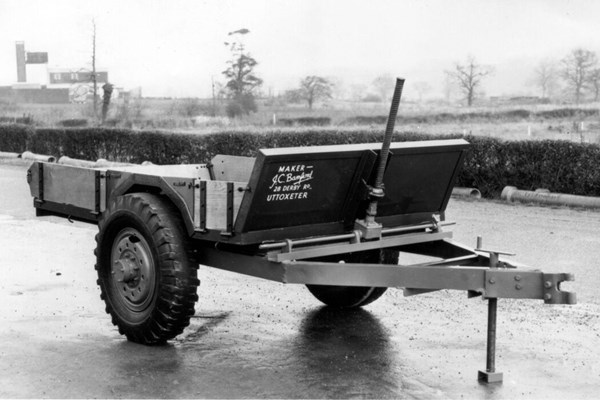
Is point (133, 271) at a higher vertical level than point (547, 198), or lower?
higher

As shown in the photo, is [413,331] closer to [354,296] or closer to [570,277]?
[354,296]


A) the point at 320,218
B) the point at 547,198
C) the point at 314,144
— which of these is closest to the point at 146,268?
the point at 320,218

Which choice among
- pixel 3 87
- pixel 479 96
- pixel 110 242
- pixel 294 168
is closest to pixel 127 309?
pixel 110 242

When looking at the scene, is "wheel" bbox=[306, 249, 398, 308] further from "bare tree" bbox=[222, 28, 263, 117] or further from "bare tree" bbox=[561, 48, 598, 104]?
"bare tree" bbox=[561, 48, 598, 104]

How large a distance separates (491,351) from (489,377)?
0.56ft

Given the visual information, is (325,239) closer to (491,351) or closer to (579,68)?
(491,351)

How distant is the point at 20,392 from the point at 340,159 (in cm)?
253

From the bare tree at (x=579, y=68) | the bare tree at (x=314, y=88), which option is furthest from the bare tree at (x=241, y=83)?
the bare tree at (x=579, y=68)

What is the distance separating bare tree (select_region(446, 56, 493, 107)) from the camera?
267 ft

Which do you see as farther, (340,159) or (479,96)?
(479,96)

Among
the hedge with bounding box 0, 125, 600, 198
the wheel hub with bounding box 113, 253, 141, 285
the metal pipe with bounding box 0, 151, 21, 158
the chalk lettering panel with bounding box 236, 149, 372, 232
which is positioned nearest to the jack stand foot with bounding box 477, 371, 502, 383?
the chalk lettering panel with bounding box 236, 149, 372, 232

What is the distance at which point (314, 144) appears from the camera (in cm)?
2131

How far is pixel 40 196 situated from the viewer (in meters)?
7.98

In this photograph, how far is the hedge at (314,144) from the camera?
1752 cm
